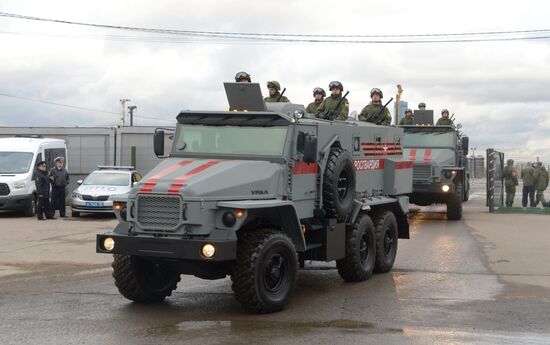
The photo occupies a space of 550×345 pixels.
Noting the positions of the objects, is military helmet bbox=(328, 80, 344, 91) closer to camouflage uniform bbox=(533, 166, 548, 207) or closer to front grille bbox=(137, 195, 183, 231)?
front grille bbox=(137, 195, 183, 231)

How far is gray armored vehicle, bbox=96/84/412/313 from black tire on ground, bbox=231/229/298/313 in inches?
0.4

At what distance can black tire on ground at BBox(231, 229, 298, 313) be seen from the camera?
7.66 metres

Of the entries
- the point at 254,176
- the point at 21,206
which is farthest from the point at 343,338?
the point at 21,206

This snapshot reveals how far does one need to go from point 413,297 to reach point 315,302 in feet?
4.13

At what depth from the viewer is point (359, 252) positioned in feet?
33.3

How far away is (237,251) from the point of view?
7785 millimetres

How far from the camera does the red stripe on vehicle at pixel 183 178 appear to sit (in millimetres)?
7721

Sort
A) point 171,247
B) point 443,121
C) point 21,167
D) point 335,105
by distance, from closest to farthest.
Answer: point 171,247 → point 335,105 → point 21,167 → point 443,121

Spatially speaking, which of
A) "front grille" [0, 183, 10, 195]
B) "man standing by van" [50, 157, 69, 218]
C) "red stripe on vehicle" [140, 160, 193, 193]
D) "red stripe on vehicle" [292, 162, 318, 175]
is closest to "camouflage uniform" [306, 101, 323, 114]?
"red stripe on vehicle" [292, 162, 318, 175]

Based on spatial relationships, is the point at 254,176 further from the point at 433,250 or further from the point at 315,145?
the point at 433,250

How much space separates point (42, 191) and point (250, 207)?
13510mm

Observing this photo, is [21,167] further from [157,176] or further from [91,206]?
[157,176]

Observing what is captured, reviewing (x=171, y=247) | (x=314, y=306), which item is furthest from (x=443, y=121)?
(x=171, y=247)

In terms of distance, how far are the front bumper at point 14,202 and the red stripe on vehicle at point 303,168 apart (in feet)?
44.7
